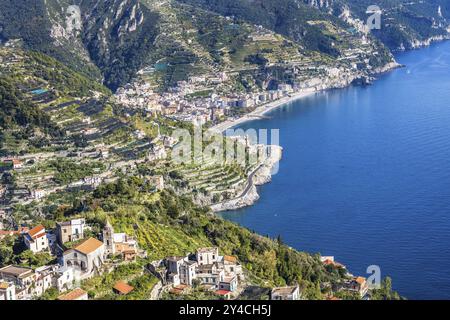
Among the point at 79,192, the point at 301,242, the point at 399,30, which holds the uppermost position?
the point at 399,30

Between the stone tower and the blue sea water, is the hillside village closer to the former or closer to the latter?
the stone tower

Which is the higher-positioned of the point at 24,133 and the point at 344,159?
the point at 24,133

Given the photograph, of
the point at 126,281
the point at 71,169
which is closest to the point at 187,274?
the point at 126,281

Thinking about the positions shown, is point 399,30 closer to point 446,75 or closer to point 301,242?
point 446,75

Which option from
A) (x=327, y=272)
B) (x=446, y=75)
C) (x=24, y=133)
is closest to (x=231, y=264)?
(x=327, y=272)

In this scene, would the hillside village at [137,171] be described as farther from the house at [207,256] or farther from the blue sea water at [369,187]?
the blue sea water at [369,187]

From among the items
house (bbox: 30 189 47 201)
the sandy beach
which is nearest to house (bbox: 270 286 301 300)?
house (bbox: 30 189 47 201)

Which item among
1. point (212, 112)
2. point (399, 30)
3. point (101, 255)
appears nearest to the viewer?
point (101, 255)
